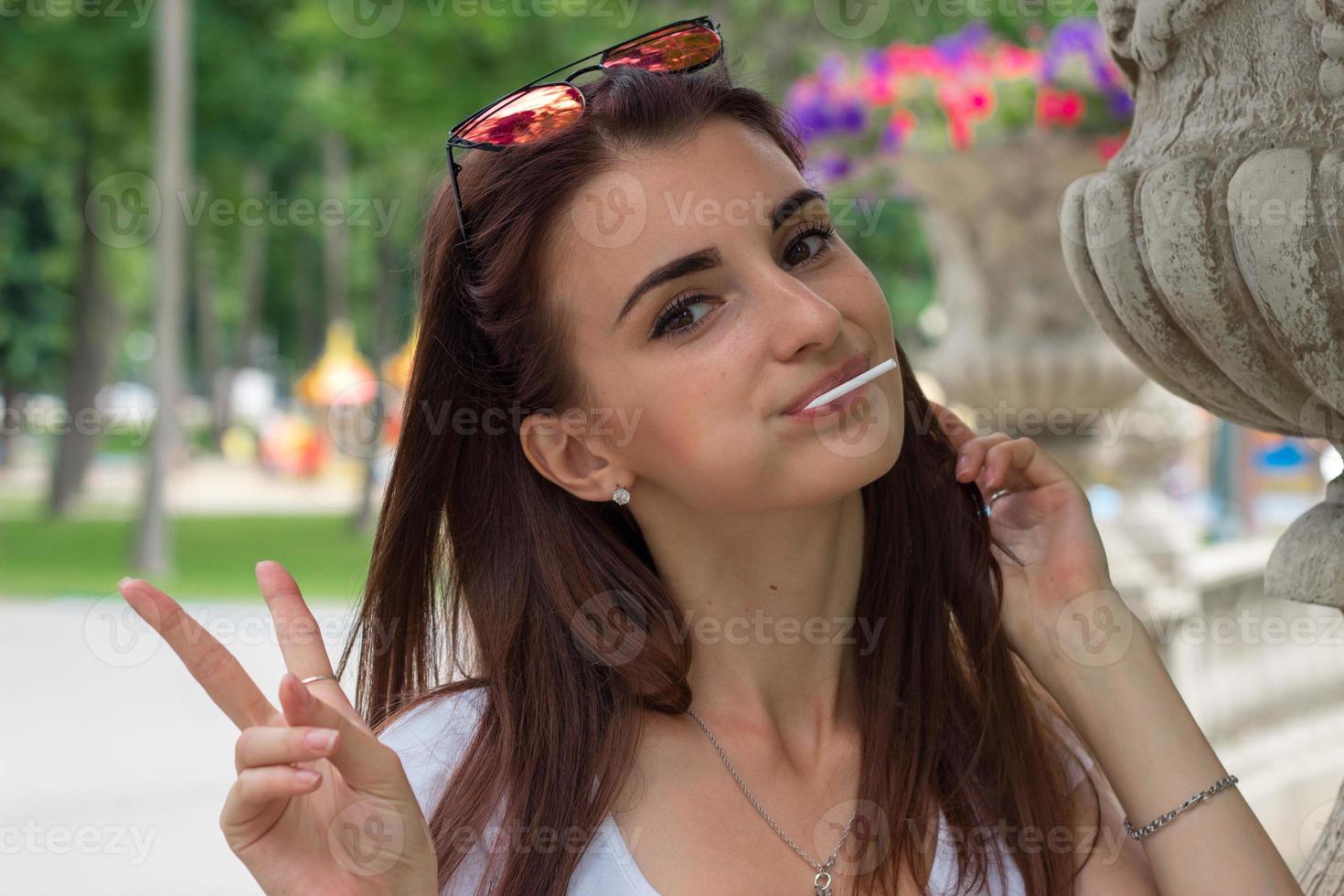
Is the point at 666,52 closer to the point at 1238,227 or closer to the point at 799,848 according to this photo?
the point at 1238,227

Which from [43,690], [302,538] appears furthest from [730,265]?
[302,538]

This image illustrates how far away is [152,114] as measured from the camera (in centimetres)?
1312

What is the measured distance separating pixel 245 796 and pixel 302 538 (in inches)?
549

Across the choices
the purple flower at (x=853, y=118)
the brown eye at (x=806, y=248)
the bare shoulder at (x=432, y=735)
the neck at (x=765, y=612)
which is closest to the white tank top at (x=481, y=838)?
the bare shoulder at (x=432, y=735)

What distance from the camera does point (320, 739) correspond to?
1.23 meters

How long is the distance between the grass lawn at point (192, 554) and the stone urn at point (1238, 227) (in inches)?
289

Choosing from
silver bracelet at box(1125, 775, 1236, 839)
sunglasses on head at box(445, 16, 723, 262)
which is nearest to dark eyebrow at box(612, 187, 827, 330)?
sunglasses on head at box(445, 16, 723, 262)

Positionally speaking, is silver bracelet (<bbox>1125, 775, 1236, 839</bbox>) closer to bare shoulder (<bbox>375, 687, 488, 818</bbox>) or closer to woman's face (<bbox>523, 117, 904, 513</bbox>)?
woman's face (<bbox>523, 117, 904, 513</bbox>)

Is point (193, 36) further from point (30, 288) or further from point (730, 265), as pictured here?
point (730, 265)

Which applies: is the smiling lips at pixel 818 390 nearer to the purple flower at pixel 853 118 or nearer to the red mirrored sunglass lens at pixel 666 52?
the red mirrored sunglass lens at pixel 666 52

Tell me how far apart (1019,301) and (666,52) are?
8.28 ft

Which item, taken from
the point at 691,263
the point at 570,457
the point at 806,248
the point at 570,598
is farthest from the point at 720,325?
the point at 570,598

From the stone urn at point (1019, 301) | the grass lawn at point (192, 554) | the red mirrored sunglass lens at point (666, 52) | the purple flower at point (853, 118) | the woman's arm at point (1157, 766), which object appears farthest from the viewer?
the grass lawn at point (192, 554)

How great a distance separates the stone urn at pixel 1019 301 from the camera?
13.2 ft
